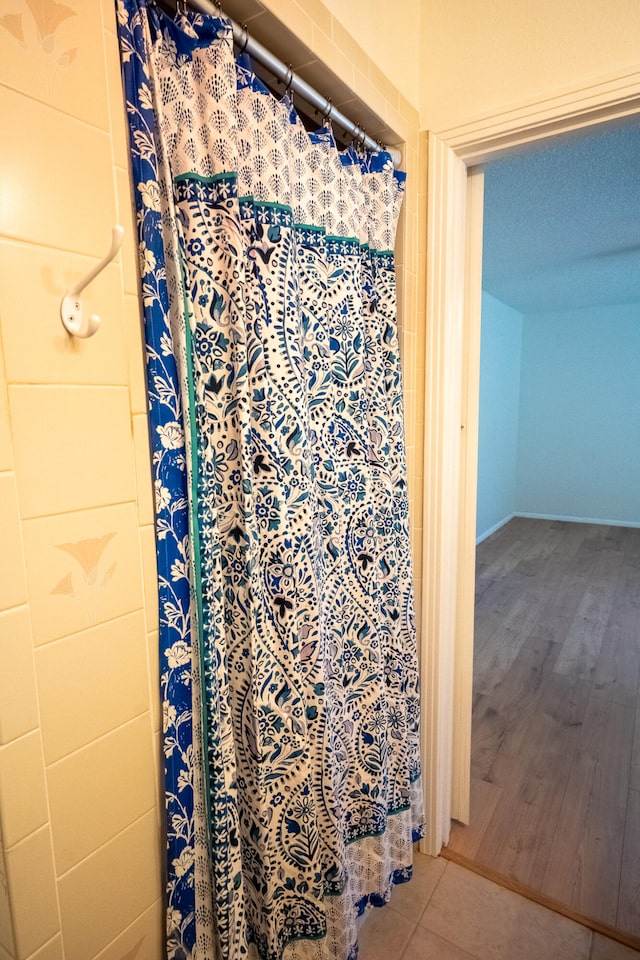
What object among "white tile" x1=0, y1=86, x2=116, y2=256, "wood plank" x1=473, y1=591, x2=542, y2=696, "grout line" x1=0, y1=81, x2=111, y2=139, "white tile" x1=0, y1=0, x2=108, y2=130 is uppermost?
"white tile" x1=0, y1=0, x2=108, y2=130

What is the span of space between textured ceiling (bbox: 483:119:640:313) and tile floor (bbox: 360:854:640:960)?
198 cm

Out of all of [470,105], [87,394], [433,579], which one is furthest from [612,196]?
[87,394]

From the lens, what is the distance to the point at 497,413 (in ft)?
16.1

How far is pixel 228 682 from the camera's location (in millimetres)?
846

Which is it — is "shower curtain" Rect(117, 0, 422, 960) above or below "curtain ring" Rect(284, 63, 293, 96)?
below

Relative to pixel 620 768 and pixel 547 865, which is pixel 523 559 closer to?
pixel 620 768

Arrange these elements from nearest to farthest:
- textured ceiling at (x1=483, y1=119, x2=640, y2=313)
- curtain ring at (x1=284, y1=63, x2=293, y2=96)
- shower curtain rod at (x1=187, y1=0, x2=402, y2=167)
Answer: shower curtain rod at (x1=187, y1=0, x2=402, y2=167) → curtain ring at (x1=284, y1=63, x2=293, y2=96) → textured ceiling at (x1=483, y1=119, x2=640, y2=313)

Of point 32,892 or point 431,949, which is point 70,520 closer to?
point 32,892

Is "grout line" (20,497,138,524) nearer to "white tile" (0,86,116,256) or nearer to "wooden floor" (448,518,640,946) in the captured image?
"white tile" (0,86,116,256)

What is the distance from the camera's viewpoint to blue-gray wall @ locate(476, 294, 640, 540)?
192 inches

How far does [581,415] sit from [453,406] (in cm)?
464

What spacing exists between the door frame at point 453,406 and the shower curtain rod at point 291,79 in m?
0.20

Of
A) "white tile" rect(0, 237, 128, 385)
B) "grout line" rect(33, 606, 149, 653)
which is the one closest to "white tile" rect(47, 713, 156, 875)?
"grout line" rect(33, 606, 149, 653)

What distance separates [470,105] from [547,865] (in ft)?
6.89
